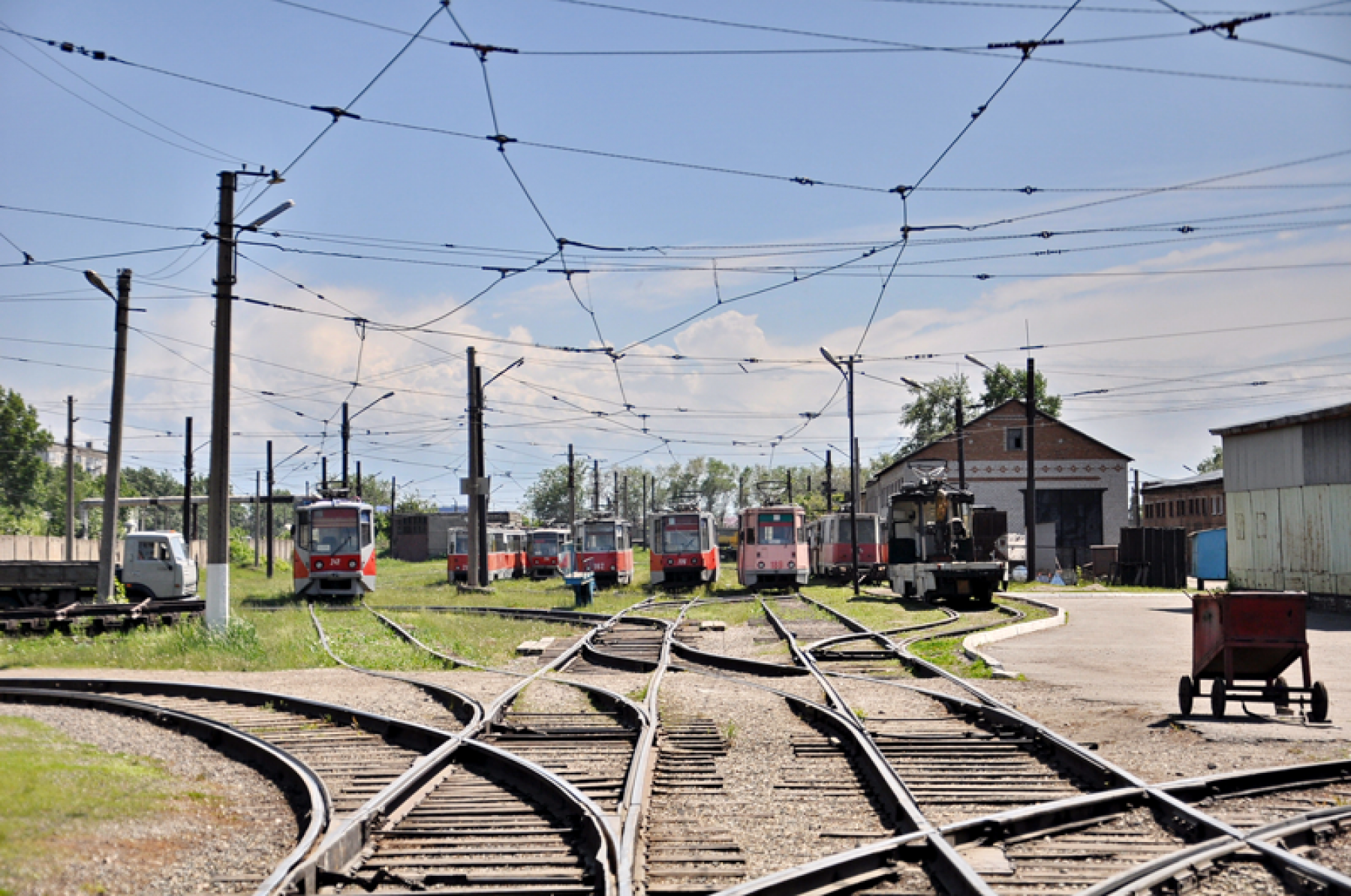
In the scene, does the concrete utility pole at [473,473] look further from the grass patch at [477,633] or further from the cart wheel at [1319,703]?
the cart wheel at [1319,703]

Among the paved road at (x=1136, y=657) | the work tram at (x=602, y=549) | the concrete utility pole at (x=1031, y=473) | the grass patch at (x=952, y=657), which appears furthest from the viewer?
the work tram at (x=602, y=549)

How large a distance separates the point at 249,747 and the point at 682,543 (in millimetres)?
30291

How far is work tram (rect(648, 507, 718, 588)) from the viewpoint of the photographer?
39.5m

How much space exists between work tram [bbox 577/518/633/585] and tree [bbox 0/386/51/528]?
46.2 m

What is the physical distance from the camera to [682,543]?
3978 centimetres

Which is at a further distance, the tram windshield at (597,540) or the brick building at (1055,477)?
the brick building at (1055,477)

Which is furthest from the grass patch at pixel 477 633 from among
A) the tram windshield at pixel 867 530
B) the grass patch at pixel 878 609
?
the tram windshield at pixel 867 530

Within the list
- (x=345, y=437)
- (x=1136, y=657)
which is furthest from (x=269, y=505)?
(x=1136, y=657)

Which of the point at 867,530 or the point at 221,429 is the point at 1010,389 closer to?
the point at 867,530

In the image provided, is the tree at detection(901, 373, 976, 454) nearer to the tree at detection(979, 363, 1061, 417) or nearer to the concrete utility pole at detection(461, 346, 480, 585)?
the tree at detection(979, 363, 1061, 417)

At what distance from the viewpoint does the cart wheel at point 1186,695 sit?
11.0 metres

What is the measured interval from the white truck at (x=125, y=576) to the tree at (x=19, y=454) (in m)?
49.7

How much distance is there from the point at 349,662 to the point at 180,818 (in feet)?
33.9

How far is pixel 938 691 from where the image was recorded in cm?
1287
